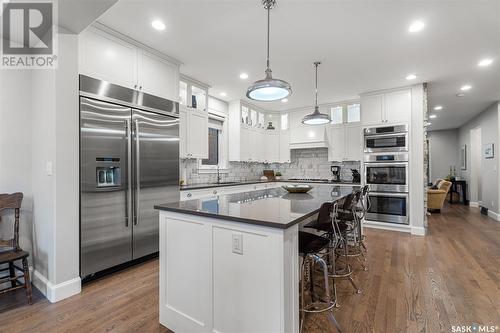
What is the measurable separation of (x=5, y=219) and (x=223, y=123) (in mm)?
3958

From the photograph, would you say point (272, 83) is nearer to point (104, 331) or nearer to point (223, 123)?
point (104, 331)

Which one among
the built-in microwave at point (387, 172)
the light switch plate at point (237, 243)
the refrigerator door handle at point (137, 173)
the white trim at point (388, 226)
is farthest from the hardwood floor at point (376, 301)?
the built-in microwave at point (387, 172)

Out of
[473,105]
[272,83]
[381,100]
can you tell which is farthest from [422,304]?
[473,105]

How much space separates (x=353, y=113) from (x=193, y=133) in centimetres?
372

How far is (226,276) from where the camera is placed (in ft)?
5.36

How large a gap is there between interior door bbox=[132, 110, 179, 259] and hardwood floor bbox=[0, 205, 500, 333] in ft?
1.39

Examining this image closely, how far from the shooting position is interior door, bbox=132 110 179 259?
3.08m

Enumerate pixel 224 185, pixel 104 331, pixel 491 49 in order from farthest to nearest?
pixel 224 185, pixel 491 49, pixel 104 331

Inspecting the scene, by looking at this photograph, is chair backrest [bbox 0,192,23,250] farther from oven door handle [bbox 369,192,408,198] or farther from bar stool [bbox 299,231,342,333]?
oven door handle [bbox 369,192,408,198]

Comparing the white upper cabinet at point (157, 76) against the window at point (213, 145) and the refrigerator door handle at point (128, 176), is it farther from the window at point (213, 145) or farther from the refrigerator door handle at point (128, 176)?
the window at point (213, 145)

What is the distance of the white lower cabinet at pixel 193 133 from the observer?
411cm

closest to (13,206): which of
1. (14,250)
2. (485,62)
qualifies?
(14,250)

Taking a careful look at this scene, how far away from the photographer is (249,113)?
20.4 ft

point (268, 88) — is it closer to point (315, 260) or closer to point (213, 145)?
point (315, 260)
